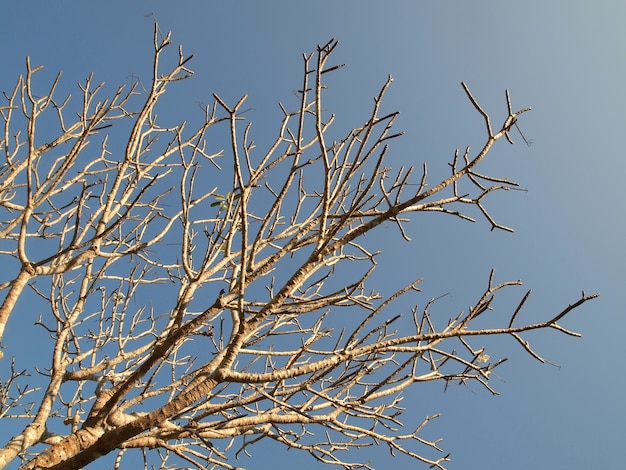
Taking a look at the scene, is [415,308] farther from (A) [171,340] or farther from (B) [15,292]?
(B) [15,292]

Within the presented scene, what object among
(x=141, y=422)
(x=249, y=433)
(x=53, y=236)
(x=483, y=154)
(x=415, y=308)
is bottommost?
(x=141, y=422)

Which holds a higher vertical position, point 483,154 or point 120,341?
point 120,341

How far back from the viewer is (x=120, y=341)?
3424 millimetres

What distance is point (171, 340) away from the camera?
2201mm

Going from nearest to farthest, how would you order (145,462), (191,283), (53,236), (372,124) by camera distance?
(372,124) < (191,283) < (145,462) < (53,236)

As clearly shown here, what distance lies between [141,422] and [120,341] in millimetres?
1686

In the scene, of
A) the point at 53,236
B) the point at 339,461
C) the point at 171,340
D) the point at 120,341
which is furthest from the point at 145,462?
the point at 53,236

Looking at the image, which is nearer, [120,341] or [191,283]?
[191,283]

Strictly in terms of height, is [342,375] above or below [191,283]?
below

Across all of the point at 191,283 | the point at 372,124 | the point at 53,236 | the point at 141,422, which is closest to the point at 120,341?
the point at 53,236

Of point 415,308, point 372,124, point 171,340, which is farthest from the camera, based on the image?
point 415,308

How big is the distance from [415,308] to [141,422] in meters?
1.48

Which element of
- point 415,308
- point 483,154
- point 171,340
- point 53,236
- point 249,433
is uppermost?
point 53,236

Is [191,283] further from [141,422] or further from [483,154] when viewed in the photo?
[483,154]
